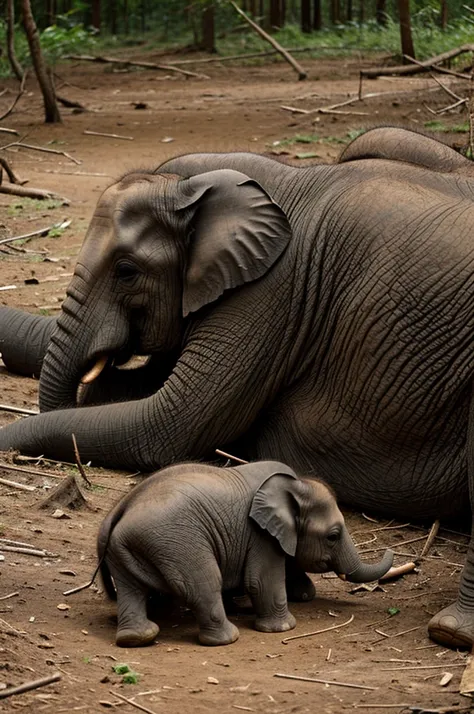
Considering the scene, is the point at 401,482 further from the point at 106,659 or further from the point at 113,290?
the point at 106,659

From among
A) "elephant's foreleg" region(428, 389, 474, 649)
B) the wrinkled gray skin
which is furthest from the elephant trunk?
the wrinkled gray skin

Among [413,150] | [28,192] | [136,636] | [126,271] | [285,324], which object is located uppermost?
[413,150]

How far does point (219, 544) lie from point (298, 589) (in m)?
0.64

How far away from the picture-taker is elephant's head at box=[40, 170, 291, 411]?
7.89m

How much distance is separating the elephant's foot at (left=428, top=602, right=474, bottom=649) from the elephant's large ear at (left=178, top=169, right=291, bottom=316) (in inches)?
104


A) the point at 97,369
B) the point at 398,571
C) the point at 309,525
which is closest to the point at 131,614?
the point at 309,525

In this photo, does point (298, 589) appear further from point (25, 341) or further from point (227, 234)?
point (25, 341)

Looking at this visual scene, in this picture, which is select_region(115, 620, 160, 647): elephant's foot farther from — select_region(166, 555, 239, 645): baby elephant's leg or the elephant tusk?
the elephant tusk

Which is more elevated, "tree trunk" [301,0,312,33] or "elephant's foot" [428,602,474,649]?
"elephant's foot" [428,602,474,649]

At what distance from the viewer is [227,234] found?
7.89 m

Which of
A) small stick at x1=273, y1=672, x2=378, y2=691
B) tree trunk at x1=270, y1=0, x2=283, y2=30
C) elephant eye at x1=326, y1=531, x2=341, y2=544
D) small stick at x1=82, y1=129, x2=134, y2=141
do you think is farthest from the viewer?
tree trunk at x1=270, y1=0, x2=283, y2=30

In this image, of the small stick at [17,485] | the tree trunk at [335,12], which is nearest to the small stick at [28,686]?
the small stick at [17,485]

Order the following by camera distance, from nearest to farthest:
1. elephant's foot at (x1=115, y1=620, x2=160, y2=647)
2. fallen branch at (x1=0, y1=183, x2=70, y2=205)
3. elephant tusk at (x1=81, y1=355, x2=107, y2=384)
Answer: elephant's foot at (x1=115, y1=620, x2=160, y2=647) < elephant tusk at (x1=81, y1=355, x2=107, y2=384) < fallen branch at (x1=0, y1=183, x2=70, y2=205)

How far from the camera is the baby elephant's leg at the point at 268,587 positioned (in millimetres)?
5922
